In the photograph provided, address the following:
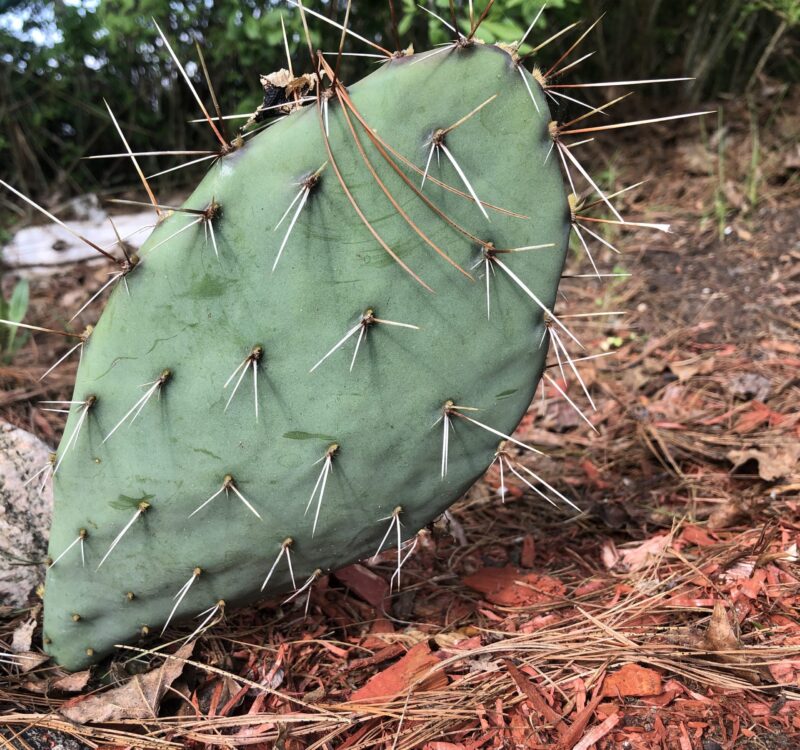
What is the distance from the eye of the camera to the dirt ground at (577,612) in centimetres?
117

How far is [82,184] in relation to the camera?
13.9 ft

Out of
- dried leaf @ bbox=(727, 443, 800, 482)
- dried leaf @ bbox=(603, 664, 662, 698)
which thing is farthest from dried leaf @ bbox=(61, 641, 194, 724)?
dried leaf @ bbox=(727, 443, 800, 482)

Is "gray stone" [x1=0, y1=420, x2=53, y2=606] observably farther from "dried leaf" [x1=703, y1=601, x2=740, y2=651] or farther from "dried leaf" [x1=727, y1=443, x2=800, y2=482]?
"dried leaf" [x1=727, y1=443, x2=800, y2=482]

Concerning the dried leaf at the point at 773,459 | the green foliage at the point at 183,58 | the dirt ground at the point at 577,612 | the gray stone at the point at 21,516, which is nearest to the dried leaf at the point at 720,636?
the dirt ground at the point at 577,612

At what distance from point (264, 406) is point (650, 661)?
753 mm

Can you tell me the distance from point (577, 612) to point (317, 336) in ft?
2.48

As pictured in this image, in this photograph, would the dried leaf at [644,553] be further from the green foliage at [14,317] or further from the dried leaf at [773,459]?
the green foliage at [14,317]

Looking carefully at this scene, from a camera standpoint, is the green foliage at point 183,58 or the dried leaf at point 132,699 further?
the green foliage at point 183,58

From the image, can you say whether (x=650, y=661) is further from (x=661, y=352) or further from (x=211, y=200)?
(x=661, y=352)

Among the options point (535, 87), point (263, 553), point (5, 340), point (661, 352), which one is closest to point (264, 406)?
point (263, 553)

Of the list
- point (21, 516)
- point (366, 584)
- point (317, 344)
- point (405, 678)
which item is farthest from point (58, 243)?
point (405, 678)

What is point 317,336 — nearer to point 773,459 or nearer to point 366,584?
point 366,584

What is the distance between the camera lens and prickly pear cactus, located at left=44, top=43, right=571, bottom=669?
113cm

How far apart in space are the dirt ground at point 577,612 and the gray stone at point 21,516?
2.7 inches
